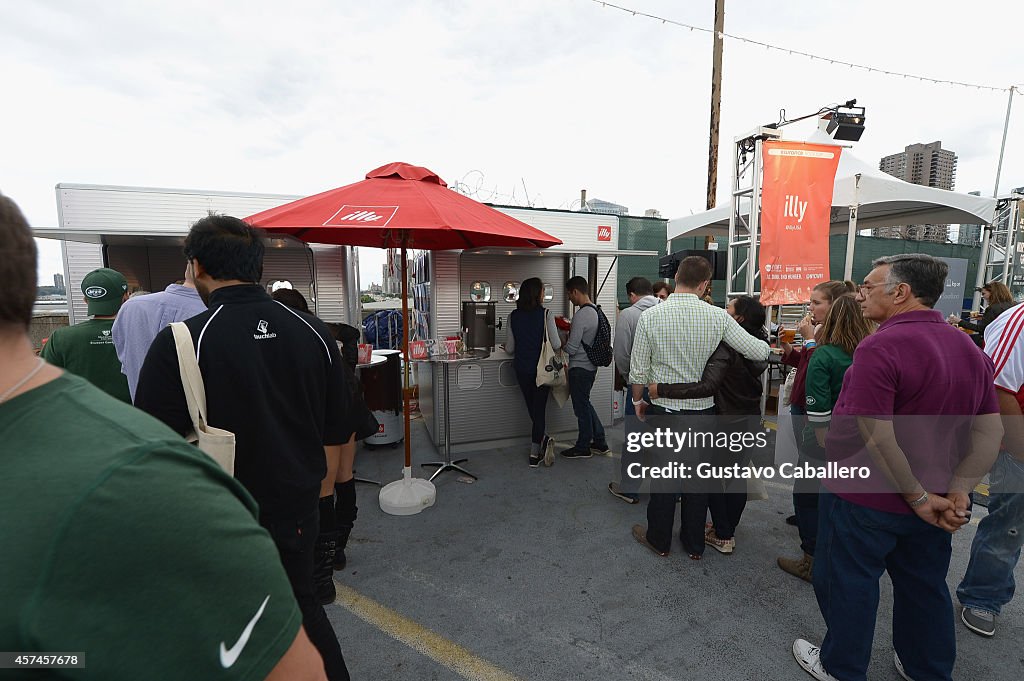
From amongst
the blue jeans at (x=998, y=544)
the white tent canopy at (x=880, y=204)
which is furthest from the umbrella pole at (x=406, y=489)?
the white tent canopy at (x=880, y=204)

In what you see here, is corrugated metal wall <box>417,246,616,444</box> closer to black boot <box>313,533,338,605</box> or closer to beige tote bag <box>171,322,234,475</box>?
black boot <box>313,533,338,605</box>

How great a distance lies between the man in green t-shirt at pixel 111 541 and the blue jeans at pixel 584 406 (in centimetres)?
409

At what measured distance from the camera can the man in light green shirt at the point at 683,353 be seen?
119 inches

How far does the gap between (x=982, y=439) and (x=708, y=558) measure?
175 centimetres

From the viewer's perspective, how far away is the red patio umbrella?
2811 mm

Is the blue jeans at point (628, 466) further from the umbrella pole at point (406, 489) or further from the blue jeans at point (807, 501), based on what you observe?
the umbrella pole at point (406, 489)

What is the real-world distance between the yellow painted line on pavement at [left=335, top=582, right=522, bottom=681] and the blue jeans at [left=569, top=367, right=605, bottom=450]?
2.60m

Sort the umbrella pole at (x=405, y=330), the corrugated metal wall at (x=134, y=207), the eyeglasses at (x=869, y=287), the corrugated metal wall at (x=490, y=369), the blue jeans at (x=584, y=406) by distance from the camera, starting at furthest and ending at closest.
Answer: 1. the corrugated metal wall at (x=490, y=369)
2. the blue jeans at (x=584, y=406)
3. the corrugated metal wall at (x=134, y=207)
4. the umbrella pole at (x=405, y=330)
5. the eyeglasses at (x=869, y=287)

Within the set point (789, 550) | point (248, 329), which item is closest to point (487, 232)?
point (248, 329)

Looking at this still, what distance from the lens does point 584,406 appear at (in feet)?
15.5

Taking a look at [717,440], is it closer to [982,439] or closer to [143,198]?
[982,439]

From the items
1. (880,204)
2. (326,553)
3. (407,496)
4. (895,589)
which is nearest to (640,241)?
(880,204)

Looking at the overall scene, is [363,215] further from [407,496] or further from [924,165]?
[924,165]

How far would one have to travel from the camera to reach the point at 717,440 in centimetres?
309
